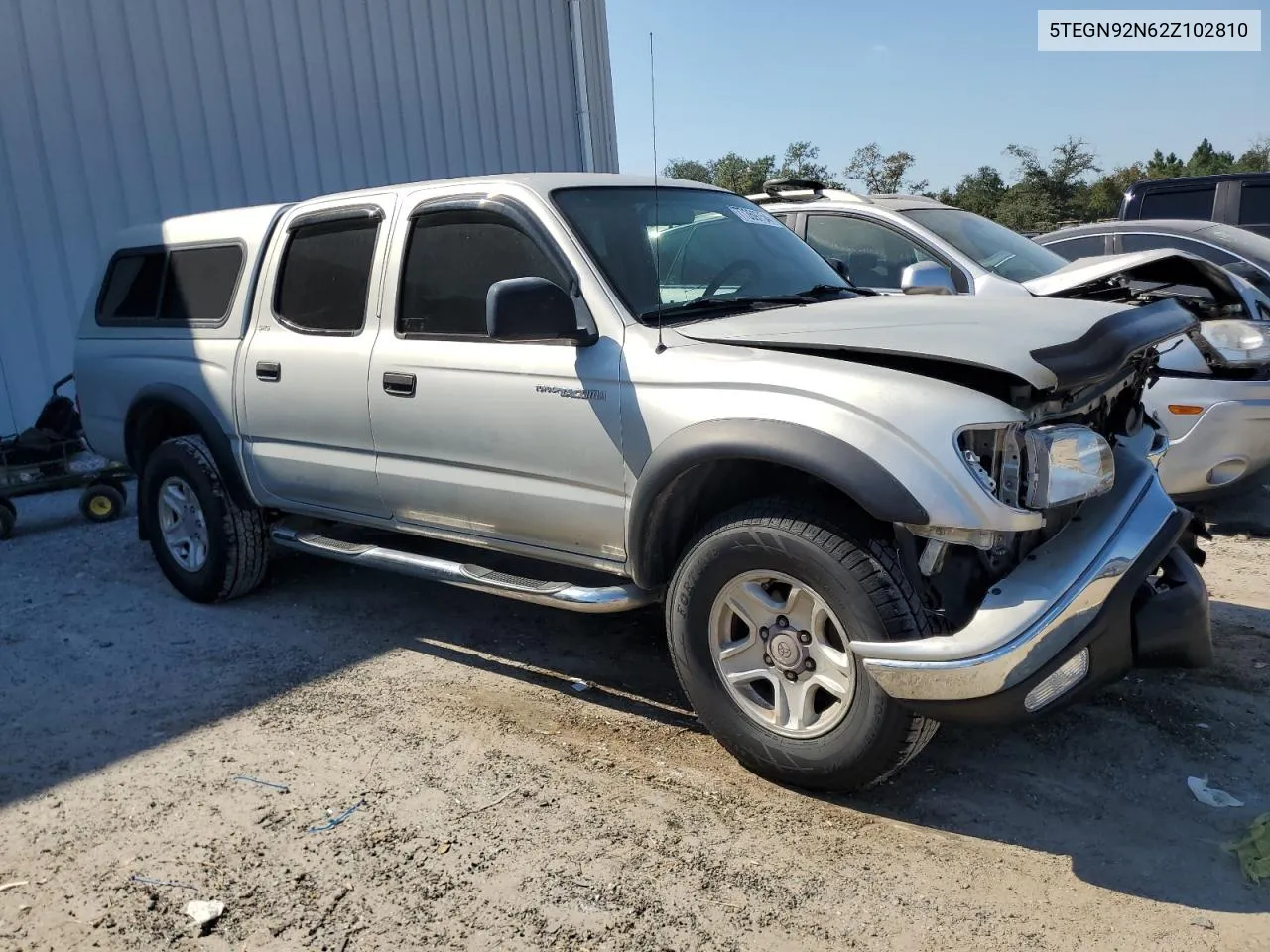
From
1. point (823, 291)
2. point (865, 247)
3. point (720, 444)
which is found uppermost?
point (865, 247)

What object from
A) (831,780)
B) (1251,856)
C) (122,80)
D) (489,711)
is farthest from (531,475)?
(122,80)

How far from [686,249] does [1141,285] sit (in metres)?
2.28

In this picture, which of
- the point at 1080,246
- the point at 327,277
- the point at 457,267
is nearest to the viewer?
the point at 457,267

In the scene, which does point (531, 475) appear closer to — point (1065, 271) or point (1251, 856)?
point (1251, 856)

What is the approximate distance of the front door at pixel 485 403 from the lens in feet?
11.9

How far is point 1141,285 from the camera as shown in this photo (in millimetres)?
4824

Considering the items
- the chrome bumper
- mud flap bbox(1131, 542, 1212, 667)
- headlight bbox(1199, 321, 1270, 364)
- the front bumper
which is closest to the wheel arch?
the chrome bumper

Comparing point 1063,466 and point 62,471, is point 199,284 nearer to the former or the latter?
point 62,471

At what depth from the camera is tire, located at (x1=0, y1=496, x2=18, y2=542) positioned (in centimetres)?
694

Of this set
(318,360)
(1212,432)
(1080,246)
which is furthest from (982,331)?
(1080,246)

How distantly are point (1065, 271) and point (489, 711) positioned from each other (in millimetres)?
3458

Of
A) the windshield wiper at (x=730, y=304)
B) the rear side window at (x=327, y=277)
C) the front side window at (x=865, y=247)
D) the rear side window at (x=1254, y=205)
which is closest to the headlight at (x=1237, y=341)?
the front side window at (x=865, y=247)

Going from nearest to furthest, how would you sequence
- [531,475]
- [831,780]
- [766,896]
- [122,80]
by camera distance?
[766,896], [831,780], [531,475], [122,80]

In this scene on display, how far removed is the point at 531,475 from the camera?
3809mm
